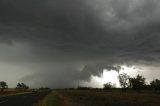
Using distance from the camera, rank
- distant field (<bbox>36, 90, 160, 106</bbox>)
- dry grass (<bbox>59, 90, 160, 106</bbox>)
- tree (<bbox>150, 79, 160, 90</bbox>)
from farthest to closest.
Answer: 1. tree (<bbox>150, 79, 160, 90</bbox>)
2. dry grass (<bbox>59, 90, 160, 106</bbox>)
3. distant field (<bbox>36, 90, 160, 106</bbox>)

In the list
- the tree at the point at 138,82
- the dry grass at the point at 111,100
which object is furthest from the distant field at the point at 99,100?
the tree at the point at 138,82

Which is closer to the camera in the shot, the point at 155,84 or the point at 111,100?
the point at 111,100

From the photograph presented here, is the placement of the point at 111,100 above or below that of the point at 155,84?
below

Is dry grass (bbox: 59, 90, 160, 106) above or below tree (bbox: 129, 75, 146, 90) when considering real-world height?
below

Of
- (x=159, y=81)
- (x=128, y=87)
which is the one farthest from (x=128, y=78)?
(x=159, y=81)

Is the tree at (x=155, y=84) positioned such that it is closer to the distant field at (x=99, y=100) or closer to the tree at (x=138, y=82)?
the tree at (x=138, y=82)

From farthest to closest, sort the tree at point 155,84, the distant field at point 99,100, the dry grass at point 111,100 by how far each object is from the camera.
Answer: the tree at point 155,84 → the dry grass at point 111,100 → the distant field at point 99,100

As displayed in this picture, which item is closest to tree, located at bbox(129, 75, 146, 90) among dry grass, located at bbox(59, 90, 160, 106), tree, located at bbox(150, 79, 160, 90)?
tree, located at bbox(150, 79, 160, 90)

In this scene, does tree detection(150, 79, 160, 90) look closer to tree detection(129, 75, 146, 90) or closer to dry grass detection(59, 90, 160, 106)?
tree detection(129, 75, 146, 90)

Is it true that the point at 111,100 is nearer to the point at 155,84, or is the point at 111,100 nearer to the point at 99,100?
the point at 99,100

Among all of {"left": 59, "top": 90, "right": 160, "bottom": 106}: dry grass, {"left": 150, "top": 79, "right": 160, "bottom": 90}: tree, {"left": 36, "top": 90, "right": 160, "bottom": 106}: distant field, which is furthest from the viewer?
{"left": 150, "top": 79, "right": 160, "bottom": 90}: tree

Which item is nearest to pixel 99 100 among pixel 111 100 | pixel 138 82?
pixel 111 100

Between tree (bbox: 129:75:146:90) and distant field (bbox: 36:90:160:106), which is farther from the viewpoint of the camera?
tree (bbox: 129:75:146:90)

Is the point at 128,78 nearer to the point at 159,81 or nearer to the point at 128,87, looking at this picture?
the point at 128,87
